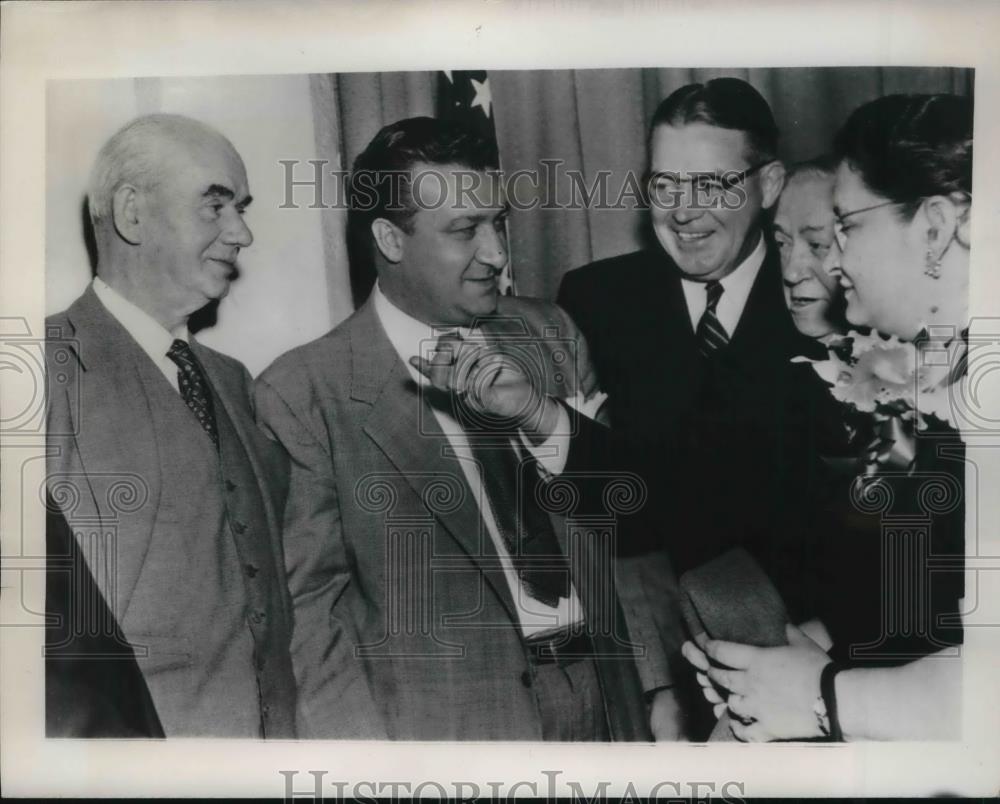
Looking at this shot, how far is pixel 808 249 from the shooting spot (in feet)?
9.87

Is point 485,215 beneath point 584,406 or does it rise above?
above

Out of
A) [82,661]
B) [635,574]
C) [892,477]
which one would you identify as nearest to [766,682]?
[635,574]

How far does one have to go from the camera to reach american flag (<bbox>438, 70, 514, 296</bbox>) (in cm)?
302

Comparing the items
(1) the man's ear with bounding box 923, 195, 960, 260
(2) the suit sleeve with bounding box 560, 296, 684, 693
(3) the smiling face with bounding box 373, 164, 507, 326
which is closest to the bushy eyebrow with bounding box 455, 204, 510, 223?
(3) the smiling face with bounding box 373, 164, 507, 326

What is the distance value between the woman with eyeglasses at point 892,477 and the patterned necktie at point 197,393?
5.40 ft

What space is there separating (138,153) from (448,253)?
1.02 m

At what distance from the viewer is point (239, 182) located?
10.0 ft

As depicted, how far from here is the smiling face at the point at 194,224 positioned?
304 centimetres

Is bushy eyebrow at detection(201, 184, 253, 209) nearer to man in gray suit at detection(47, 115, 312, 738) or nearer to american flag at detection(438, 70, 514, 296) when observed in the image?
man in gray suit at detection(47, 115, 312, 738)

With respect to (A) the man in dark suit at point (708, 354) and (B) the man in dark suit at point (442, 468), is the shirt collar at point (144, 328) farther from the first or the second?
(A) the man in dark suit at point (708, 354)

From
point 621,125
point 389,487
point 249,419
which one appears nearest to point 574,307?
point 621,125

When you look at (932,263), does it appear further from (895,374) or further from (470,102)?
(470,102)

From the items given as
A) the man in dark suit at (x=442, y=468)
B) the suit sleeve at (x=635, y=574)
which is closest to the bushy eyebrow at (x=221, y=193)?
the man in dark suit at (x=442, y=468)

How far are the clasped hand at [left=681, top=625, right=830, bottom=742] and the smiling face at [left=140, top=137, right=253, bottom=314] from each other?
1869 mm
